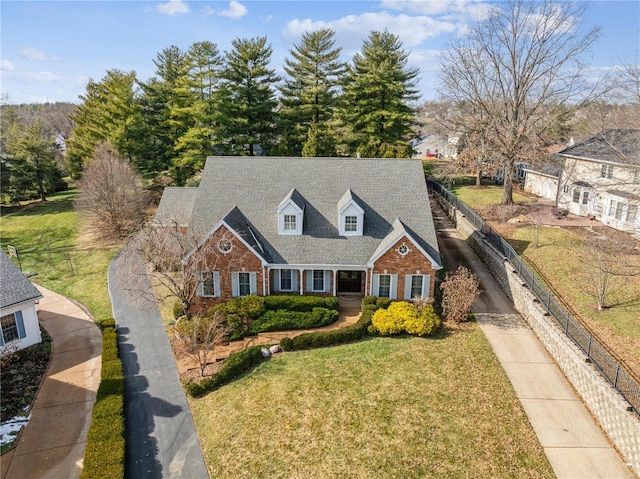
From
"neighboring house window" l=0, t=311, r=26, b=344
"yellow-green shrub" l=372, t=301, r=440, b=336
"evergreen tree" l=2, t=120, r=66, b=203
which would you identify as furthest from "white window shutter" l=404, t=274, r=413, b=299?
"evergreen tree" l=2, t=120, r=66, b=203

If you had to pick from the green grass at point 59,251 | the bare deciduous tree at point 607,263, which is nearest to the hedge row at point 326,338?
the green grass at point 59,251

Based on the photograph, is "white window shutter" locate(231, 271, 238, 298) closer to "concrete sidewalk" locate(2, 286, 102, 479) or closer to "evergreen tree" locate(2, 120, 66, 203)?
"concrete sidewalk" locate(2, 286, 102, 479)

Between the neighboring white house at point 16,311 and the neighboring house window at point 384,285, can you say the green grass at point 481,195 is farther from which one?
the neighboring white house at point 16,311

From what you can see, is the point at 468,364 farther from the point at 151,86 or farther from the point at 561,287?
the point at 151,86

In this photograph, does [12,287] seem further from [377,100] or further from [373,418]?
[377,100]

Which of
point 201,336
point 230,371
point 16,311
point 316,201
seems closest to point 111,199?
point 16,311

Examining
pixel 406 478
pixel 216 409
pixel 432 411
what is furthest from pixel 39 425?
pixel 432 411
